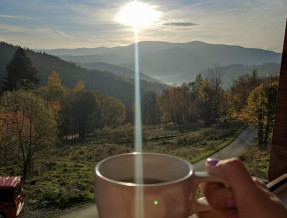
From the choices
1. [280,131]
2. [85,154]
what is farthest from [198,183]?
[85,154]

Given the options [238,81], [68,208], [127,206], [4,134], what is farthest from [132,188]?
[238,81]

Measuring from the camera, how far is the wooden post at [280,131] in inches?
16.7

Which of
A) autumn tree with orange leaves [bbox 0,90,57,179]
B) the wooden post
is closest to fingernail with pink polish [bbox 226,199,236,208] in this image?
the wooden post

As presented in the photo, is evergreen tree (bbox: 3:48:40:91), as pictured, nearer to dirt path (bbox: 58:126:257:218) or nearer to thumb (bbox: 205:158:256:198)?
dirt path (bbox: 58:126:257:218)

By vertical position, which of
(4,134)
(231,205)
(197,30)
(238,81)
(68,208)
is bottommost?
(68,208)

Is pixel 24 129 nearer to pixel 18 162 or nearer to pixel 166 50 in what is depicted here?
pixel 18 162

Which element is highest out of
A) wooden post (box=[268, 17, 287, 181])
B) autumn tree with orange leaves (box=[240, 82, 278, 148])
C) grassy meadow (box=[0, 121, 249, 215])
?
wooden post (box=[268, 17, 287, 181])

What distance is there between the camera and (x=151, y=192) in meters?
0.19

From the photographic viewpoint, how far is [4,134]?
5.18 metres

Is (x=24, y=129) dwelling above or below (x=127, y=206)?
below

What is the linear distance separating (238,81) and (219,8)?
7.09 ft

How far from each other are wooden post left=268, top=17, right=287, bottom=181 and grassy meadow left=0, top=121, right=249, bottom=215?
2.33m

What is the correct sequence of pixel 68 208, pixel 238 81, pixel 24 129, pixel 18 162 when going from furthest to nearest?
pixel 238 81, pixel 24 129, pixel 18 162, pixel 68 208

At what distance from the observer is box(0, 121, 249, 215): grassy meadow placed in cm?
369
